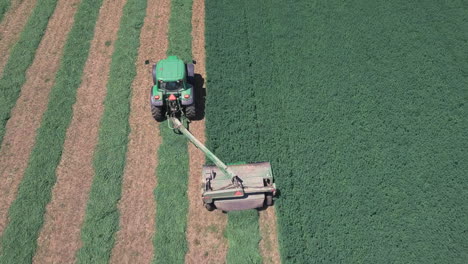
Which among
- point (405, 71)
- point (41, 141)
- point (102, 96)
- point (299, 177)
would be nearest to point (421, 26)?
point (405, 71)

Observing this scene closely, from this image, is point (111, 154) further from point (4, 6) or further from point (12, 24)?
point (4, 6)

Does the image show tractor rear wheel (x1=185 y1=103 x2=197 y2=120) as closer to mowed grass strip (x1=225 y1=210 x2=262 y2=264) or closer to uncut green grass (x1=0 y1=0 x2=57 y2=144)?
mowed grass strip (x1=225 y1=210 x2=262 y2=264)

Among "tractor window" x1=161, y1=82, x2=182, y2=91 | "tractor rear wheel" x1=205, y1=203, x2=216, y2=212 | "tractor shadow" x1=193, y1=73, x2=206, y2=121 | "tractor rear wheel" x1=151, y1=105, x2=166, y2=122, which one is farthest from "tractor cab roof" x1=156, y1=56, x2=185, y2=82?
"tractor rear wheel" x1=205, y1=203, x2=216, y2=212

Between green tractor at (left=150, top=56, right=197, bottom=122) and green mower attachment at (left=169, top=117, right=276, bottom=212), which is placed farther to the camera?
green tractor at (left=150, top=56, right=197, bottom=122)

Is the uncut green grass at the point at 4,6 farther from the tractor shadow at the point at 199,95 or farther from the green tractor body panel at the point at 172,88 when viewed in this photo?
the tractor shadow at the point at 199,95

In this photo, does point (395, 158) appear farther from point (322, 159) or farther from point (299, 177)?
point (299, 177)

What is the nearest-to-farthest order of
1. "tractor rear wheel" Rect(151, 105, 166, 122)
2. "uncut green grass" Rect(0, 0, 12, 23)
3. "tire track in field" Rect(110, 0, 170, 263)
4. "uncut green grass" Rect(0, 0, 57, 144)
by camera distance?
"tire track in field" Rect(110, 0, 170, 263), "tractor rear wheel" Rect(151, 105, 166, 122), "uncut green grass" Rect(0, 0, 57, 144), "uncut green grass" Rect(0, 0, 12, 23)

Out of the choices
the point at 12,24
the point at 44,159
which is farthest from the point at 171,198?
the point at 12,24
